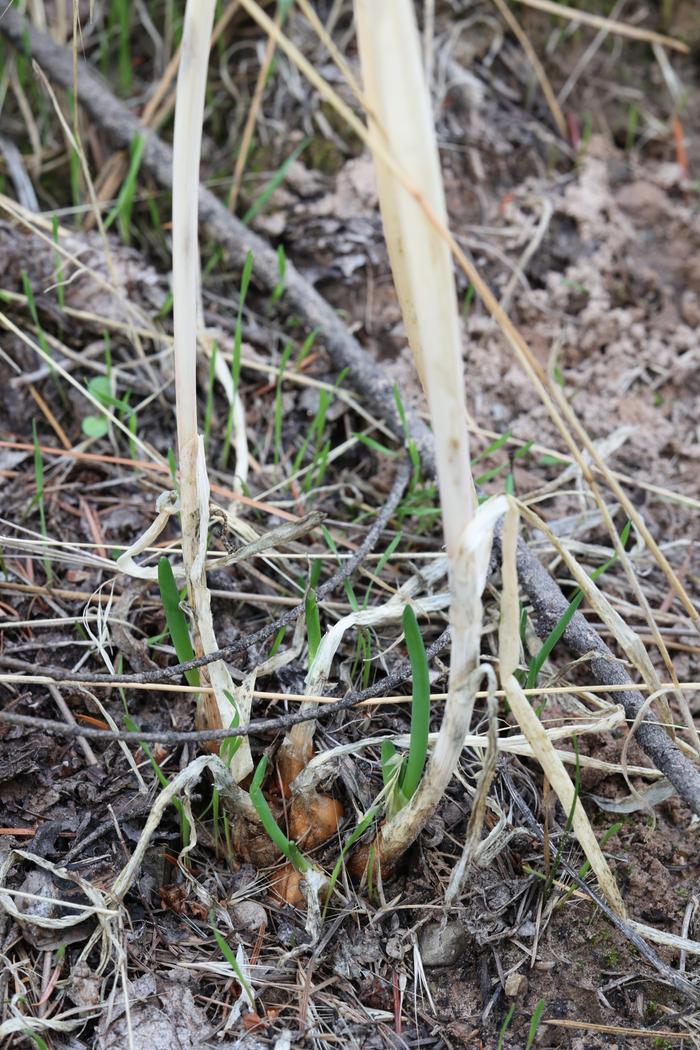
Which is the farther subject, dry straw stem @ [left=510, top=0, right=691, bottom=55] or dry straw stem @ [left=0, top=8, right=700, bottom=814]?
dry straw stem @ [left=510, top=0, right=691, bottom=55]

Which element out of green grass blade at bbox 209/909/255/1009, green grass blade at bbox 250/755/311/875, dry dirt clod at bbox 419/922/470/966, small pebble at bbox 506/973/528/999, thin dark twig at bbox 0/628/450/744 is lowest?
small pebble at bbox 506/973/528/999

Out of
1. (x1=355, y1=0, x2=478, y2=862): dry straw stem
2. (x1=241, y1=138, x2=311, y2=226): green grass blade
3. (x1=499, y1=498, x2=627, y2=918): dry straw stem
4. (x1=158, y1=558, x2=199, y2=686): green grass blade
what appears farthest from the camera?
(x1=241, y1=138, x2=311, y2=226): green grass blade

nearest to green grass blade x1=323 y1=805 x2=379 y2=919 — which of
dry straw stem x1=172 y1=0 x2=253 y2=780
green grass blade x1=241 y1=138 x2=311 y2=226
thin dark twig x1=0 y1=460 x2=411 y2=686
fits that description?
dry straw stem x1=172 y1=0 x2=253 y2=780

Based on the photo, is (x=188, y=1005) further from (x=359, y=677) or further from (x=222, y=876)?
(x=359, y=677)

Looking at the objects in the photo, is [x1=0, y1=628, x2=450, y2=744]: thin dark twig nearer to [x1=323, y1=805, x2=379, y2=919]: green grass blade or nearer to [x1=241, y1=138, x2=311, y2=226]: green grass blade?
[x1=323, y1=805, x2=379, y2=919]: green grass blade

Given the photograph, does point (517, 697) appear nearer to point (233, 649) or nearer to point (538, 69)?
point (233, 649)

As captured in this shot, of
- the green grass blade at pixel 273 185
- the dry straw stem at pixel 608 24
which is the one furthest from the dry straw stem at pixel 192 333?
the dry straw stem at pixel 608 24

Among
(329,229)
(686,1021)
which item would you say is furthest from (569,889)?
(329,229)

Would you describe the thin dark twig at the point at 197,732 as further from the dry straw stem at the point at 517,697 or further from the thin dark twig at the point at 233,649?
the dry straw stem at the point at 517,697
